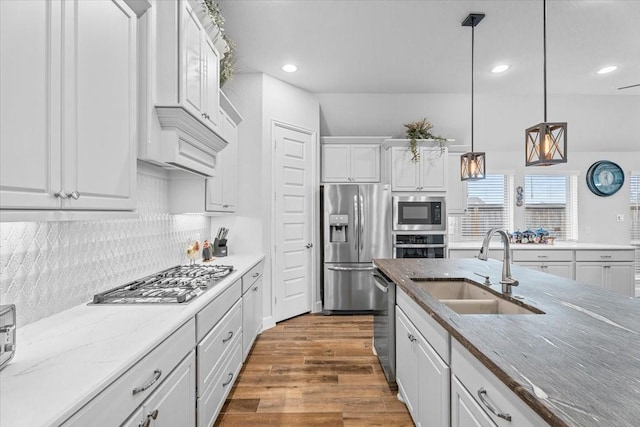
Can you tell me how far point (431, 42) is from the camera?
10.4 ft

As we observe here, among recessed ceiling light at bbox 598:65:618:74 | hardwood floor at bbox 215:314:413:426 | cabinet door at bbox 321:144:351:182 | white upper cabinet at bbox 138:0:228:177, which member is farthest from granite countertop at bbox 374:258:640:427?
recessed ceiling light at bbox 598:65:618:74

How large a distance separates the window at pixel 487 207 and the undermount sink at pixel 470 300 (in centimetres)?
318

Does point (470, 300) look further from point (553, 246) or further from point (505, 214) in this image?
point (505, 214)

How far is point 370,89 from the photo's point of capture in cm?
434

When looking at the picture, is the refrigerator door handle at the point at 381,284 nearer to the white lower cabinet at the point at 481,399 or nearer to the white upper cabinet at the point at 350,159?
the white lower cabinet at the point at 481,399

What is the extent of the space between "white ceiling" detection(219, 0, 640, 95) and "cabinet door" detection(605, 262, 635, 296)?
2.41 metres

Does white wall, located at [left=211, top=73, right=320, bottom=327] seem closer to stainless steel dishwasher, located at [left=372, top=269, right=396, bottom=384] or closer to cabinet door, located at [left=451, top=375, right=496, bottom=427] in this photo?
stainless steel dishwasher, located at [left=372, top=269, right=396, bottom=384]

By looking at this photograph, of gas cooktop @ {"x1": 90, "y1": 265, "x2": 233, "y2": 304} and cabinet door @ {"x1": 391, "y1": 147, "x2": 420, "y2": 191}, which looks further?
cabinet door @ {"x1": 391, "y1": 147, "x2": 420, "y2": 191}

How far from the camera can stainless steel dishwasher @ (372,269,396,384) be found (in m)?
2.39

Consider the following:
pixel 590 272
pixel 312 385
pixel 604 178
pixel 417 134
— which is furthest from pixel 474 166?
pixel 604 178

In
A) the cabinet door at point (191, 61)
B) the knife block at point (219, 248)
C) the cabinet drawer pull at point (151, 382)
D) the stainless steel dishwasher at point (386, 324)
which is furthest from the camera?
the knife block at point (219, 248)

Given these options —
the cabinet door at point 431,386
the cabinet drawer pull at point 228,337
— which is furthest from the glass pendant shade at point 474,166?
the cabinet drawer pull at point 228,337

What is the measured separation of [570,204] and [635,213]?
93 cm

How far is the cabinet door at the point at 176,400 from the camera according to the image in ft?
3.85
